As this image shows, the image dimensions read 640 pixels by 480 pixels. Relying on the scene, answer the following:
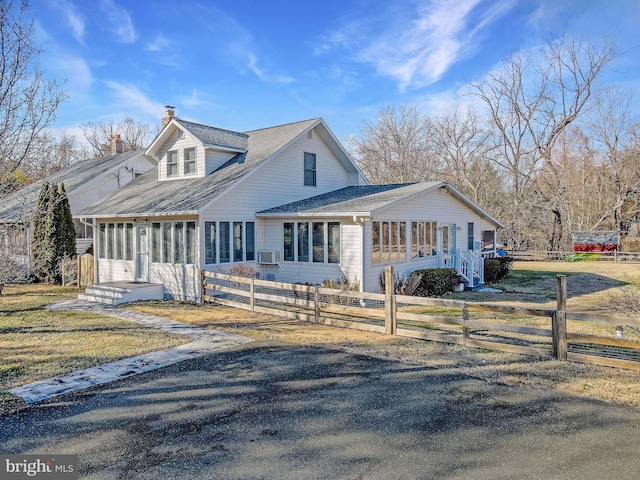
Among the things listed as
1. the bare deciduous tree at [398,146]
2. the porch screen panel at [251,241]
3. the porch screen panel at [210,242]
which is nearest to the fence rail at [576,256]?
the bare deciduous tree at [398,146]

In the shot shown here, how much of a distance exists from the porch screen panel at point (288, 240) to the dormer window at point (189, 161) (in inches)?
181

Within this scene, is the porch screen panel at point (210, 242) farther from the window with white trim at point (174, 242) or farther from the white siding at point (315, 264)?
the white siding at point (315, 264)

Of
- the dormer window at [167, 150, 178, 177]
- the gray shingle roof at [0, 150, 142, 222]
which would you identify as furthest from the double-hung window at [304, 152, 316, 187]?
the gray shingle roof at [0, 150, 142, 222]

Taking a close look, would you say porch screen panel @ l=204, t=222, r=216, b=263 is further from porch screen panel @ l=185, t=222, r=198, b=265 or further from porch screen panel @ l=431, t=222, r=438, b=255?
porch screen panel @ l=431, t=222, r=438, b=255

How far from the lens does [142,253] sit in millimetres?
15883

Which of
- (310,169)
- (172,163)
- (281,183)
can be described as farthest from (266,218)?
(172,163)

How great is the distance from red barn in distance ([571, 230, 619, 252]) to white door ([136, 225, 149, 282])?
33.1 meters

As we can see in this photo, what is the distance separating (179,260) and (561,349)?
11538mm

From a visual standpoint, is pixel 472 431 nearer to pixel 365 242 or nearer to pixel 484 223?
pixel 365 242

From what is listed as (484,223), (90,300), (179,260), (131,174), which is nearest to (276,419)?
(179,260)

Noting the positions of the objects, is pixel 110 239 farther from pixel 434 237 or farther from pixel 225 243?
pixel 434 237

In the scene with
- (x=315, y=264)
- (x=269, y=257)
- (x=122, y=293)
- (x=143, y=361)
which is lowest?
(x=143, y=361)

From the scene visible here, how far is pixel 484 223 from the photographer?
70.8 feet
